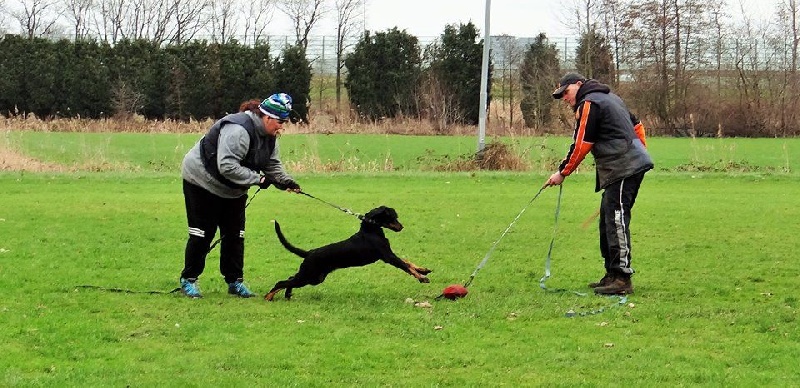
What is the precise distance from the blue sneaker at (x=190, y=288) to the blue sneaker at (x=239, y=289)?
0.95 ft

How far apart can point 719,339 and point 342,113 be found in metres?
40.8

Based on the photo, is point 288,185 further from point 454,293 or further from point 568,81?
point 568,81

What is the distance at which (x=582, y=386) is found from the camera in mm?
5312

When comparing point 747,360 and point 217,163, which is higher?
point 217,163

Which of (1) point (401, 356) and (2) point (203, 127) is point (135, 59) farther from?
(1) point (401, 356)

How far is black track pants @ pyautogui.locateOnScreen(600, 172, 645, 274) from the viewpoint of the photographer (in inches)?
328

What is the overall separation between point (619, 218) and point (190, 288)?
3.75 meters

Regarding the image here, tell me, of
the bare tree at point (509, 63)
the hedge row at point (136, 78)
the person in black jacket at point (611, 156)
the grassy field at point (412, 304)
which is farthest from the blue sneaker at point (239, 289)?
the bare tree at point (509, 63)

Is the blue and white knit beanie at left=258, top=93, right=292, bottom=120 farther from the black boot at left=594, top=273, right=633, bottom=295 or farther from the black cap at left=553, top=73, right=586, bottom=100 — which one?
the black boot at left=594, top=273, right=633, bottom=295

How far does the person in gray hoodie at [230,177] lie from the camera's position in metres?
7.70

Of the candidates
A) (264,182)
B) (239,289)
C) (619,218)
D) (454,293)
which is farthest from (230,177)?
(619,218)

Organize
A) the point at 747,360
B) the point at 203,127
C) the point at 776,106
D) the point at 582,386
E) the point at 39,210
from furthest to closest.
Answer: the point at 776,106 < the point at 203,127 < the point at 39,210 < the point at 747,360 < the point at 582,386

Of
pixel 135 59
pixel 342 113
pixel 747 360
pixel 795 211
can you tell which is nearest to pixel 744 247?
pixel 795 211

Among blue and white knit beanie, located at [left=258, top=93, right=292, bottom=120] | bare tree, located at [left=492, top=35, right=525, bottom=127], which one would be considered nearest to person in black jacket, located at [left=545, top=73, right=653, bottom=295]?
blue and white knit beanie, located at [left=258, top=93, right=292, bottom=120]
